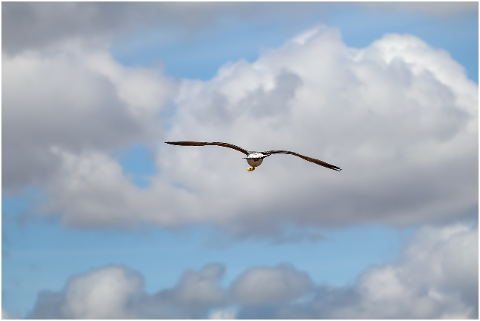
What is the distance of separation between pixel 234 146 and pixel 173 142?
7.37 meters

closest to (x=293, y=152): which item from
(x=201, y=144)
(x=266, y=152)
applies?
(x=266, y=152)

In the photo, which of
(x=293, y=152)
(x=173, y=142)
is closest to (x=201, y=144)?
(x=173, y=142)

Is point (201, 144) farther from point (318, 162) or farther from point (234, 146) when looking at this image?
point (318, 162)

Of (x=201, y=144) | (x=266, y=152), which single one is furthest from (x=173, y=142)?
(x=266, y=152)

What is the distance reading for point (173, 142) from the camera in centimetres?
13488

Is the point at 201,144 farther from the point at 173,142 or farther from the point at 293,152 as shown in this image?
the point at 293,152

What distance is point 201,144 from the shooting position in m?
135

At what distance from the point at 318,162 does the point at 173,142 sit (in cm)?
1743

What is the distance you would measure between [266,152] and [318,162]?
6.90 metres

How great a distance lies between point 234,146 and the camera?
134 metres

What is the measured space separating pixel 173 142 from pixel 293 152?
15.0 meters

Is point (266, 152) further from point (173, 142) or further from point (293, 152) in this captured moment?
point (173, 142)

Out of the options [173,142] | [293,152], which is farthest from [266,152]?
[173,142]

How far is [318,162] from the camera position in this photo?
13362cm
